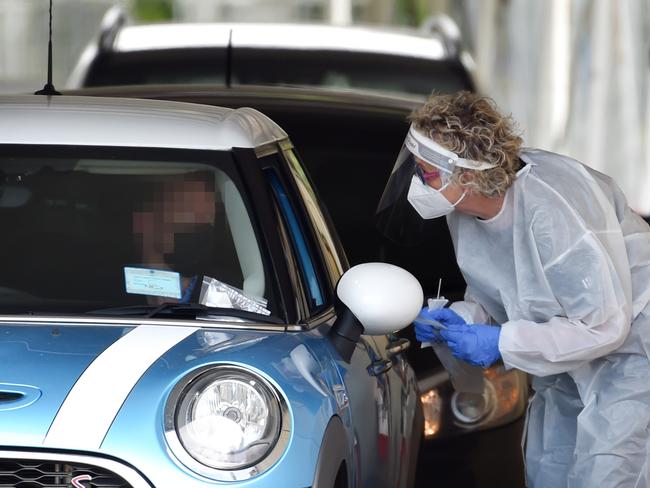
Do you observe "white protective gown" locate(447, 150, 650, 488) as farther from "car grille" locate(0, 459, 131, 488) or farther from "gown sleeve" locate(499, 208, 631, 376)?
"car grille" locate(0, 459, 131, 488)

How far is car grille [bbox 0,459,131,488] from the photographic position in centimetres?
354

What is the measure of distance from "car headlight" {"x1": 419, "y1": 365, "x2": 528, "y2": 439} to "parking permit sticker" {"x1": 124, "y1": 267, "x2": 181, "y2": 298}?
1712mm

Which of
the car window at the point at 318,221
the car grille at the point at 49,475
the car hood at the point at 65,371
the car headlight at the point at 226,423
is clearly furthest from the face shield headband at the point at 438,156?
the car grille at the point at 49,475

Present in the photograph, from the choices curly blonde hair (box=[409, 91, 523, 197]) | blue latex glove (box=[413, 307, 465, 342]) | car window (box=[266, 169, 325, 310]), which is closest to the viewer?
car window (box=[266, 169, 325, 310])

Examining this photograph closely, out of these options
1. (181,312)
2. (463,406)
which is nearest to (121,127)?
(181,312)

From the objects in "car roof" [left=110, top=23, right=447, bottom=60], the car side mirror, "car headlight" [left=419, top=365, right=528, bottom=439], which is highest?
"car roof" [left=110, top=23, right=447, bottom=60]

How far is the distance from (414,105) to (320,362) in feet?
10.4

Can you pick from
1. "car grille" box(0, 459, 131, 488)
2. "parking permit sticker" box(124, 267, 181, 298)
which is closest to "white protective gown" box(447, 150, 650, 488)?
"parking permit sticker" box(124, 267, 181, 298)

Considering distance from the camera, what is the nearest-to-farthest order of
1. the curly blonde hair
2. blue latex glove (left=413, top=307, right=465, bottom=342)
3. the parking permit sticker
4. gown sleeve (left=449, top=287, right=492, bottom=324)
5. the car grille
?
the car grille < the parking permit sticker < the curly blonde hair < blue latex glove (left=413, top=307, right=465, bottom=342) < gown sleeve (left=449, top=287, right=492, bottom=324)

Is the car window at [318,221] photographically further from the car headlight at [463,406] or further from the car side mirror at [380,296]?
the car headlight at [463,406]

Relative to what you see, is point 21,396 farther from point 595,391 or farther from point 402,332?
point 402,332

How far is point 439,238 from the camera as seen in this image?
267 inches

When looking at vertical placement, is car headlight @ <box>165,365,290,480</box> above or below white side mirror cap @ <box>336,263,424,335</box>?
below

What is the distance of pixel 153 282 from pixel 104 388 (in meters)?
0.69
